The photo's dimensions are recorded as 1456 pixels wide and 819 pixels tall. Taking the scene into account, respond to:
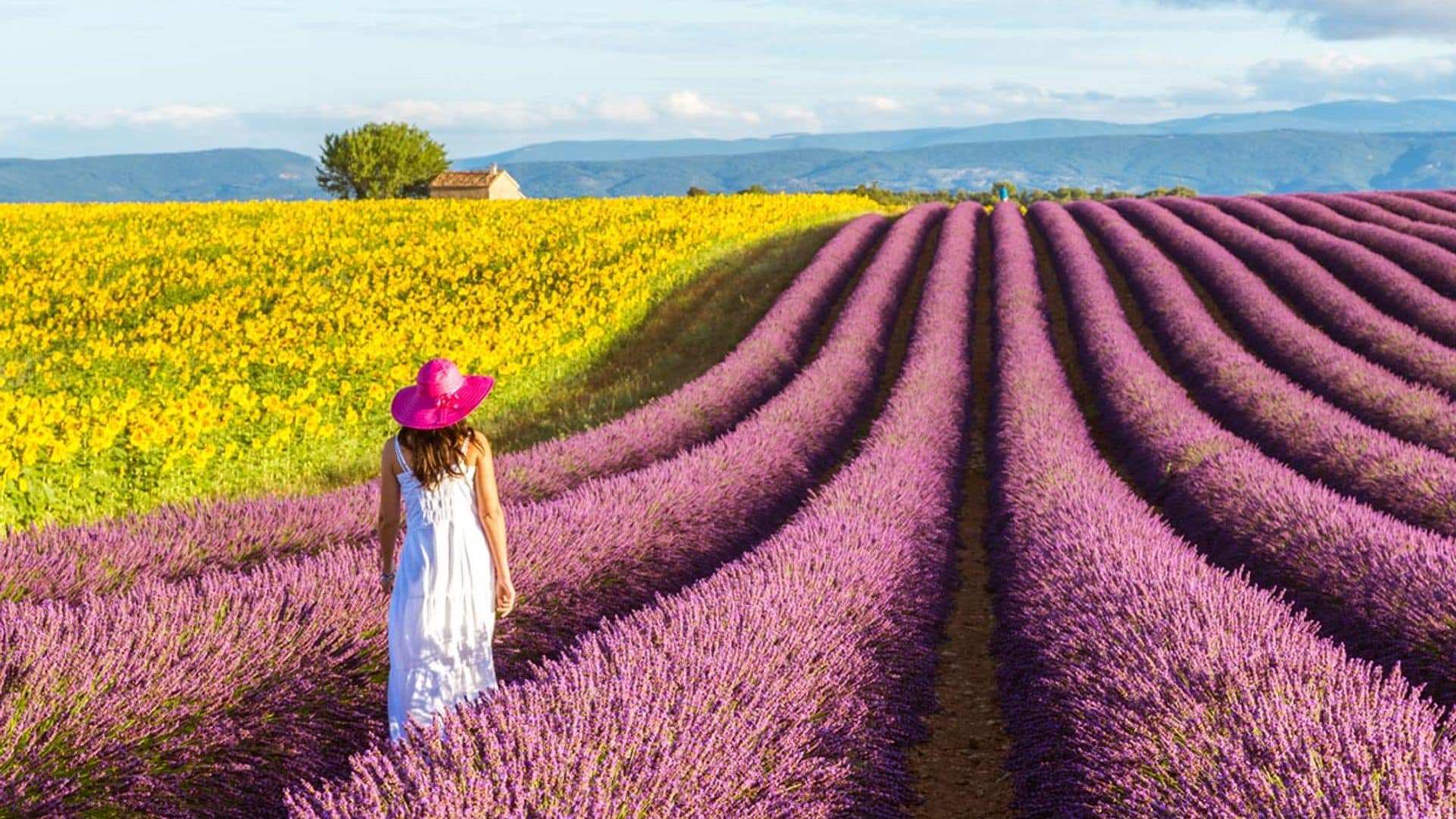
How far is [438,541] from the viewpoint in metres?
3.63

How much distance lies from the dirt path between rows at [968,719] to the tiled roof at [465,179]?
5285 centimetres

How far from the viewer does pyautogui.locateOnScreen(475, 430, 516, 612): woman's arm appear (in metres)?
3.69

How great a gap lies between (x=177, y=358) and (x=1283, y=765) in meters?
10.1

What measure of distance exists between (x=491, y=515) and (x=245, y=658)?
3.20 feet

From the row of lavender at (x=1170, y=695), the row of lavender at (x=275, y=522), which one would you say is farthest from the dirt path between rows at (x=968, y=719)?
the row of lavender at (x=275, y=522)

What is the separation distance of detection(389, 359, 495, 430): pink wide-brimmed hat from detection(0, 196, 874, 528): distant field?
13.3 ft

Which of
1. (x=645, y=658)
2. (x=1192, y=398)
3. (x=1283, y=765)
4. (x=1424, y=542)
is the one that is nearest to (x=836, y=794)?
(x=645, y=658)

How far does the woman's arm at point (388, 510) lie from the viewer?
3701mm

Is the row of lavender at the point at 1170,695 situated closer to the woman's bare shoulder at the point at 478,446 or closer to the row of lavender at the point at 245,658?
the row of lavender at the point at 245,658

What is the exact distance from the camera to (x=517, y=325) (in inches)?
546

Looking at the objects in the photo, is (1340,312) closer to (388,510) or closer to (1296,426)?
(1296,426)

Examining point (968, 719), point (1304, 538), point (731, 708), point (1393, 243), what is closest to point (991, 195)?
point (1393, 243)

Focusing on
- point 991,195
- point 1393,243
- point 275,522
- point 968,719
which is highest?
point 991,195

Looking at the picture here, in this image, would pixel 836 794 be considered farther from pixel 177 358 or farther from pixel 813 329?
pixel 813 329
